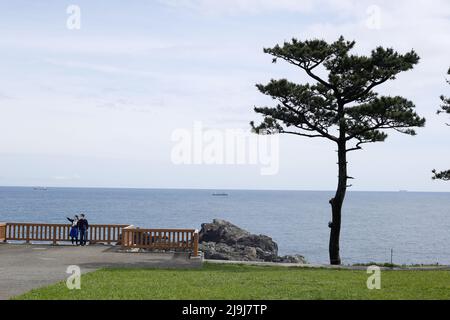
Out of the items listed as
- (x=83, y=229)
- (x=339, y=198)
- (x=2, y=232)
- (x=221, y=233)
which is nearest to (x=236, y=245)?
(x=221, y=233)

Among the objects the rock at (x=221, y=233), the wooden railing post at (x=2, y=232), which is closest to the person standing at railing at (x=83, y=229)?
the wooden railing post at (x=2, y=232)

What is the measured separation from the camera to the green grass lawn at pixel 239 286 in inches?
532

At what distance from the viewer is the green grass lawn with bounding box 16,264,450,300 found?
13.5 meters

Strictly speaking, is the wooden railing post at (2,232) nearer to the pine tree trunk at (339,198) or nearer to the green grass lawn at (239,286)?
the green grass lawn at (239,286)

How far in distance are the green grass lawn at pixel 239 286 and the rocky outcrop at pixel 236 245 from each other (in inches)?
1050

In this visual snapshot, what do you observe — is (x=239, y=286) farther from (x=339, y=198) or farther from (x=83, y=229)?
(x=339, y=198)

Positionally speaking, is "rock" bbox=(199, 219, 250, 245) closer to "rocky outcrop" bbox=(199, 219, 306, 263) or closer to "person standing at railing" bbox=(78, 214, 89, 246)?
"rocky outcrop" bbox=(199, 219, 306, 263)

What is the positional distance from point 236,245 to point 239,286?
1586 inches

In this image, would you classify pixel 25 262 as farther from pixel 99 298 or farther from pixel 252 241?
pixel 252 241

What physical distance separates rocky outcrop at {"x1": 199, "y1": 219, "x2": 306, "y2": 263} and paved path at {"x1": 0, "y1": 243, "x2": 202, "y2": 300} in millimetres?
20646

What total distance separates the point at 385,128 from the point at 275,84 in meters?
5.92

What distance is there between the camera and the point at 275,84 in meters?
27.2

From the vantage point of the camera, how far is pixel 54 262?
2088cm

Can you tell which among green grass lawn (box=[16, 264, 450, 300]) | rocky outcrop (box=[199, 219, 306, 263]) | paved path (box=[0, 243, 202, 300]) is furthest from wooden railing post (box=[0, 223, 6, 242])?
rocky outcrop (box=[199, 219, 306, 263])
